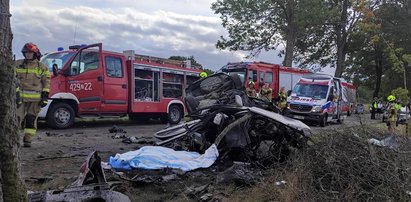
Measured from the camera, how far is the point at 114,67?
11.9 m

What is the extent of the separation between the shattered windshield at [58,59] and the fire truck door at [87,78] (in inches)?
8.6

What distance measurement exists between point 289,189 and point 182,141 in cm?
277

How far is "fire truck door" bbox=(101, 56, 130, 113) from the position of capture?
11594mm

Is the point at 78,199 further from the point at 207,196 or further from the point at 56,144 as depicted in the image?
the point at 56,144

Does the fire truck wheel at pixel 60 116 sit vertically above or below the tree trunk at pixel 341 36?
below

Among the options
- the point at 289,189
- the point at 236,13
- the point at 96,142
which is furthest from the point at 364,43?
the point at 289,189

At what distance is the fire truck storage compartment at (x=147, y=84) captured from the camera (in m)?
12.8

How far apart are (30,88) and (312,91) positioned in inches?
485

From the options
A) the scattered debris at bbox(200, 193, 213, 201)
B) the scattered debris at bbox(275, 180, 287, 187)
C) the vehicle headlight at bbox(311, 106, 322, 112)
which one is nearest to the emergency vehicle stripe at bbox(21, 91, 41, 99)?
the scattered debris at bbox(200, 193, 213, 201)

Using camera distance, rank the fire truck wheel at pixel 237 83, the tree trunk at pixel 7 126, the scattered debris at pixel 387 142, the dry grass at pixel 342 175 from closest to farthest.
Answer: the tree trunk at pixel 7 126 < the dry grass at pixel 342 175 < the scattered debris at pixel 387 142 < the fire truck wheel at pixel 237 83

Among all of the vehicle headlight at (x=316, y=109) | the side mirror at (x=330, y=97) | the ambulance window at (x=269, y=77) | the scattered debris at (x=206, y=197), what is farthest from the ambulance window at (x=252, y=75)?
the scattered debris at (x=206, y=197)

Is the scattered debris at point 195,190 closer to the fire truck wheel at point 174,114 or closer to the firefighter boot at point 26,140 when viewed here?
the firefighter boot at point 26,140

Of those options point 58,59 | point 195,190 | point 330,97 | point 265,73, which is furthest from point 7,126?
point 265,73

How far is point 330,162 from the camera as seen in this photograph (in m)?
4.68
